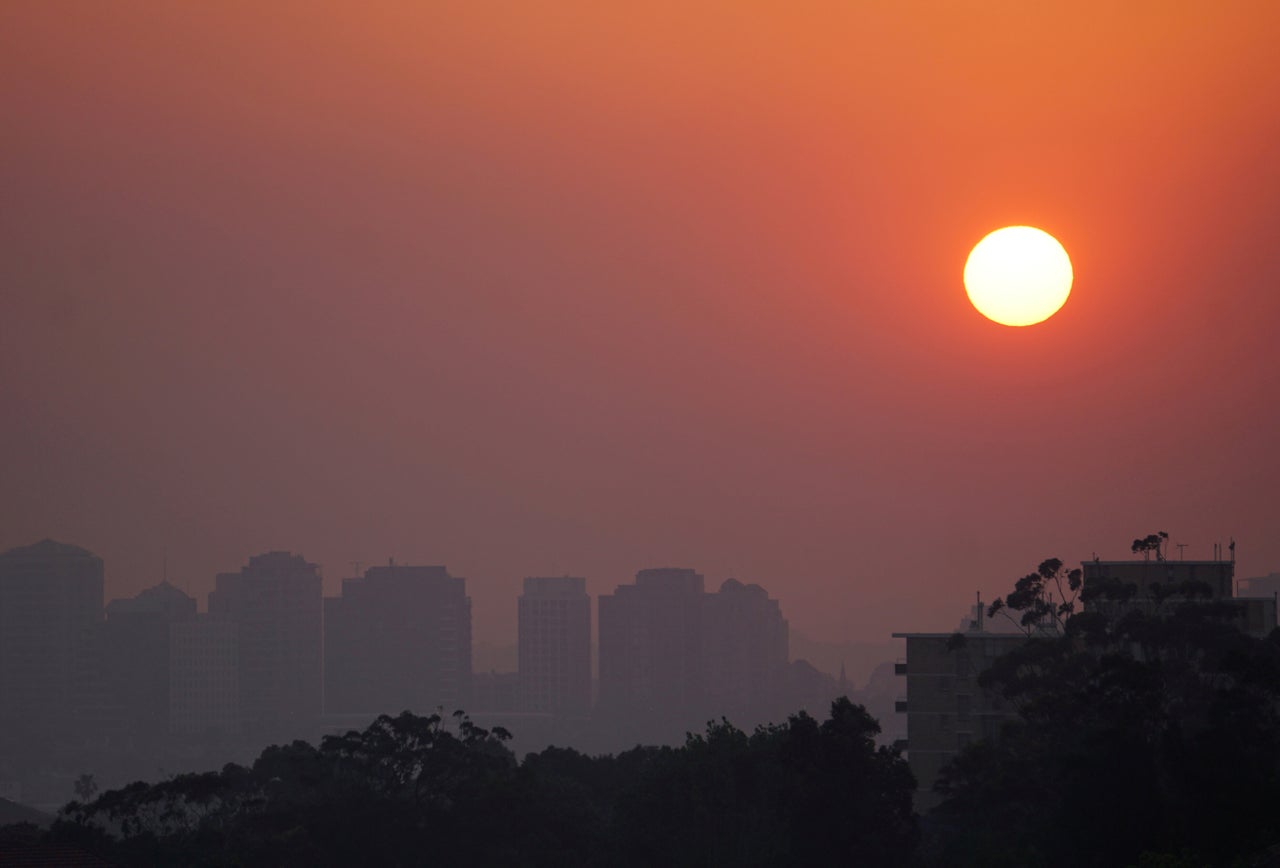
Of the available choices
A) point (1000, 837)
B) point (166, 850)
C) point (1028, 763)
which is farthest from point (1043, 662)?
point (166, 850)

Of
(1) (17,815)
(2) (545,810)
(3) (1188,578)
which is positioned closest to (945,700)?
(3) (1188,578)

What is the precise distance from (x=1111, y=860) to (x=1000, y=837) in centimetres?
1094

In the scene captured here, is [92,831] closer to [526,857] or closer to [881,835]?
[526,857]

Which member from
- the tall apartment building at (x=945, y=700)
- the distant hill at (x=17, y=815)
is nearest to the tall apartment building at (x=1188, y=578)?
the tall apartment building at (x=945, y=700)

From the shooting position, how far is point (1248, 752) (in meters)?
54.7

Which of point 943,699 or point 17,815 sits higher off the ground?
point 943,699

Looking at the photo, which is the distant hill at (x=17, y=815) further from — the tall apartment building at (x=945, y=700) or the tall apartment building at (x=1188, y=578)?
the tall apartment building at (x=1188, y=578)

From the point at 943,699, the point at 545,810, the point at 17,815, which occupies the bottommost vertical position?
the point at 17,815

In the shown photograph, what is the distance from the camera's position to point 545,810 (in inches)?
2781

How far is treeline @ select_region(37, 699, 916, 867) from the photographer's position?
2279 inches

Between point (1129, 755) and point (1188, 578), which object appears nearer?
point (1129, 755)

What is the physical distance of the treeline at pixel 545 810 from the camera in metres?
57.9

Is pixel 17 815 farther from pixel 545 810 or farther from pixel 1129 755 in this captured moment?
pixel 1129 755

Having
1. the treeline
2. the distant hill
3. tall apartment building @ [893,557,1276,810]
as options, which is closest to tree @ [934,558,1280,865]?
the treeline
